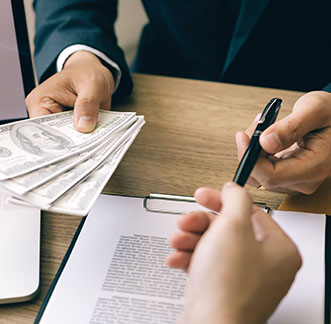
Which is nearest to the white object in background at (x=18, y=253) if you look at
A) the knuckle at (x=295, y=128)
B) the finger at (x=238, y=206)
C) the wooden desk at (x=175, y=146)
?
the wooden desk at (x=175, y=146)

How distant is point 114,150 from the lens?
0.68m

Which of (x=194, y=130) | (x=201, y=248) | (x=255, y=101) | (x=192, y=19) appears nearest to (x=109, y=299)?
(x=201, y=248)

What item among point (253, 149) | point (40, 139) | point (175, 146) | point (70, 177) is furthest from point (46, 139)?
point (253, 149)

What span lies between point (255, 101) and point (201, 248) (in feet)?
2.01

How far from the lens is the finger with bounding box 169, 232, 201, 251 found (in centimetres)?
45

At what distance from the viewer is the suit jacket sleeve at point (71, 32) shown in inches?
36.8

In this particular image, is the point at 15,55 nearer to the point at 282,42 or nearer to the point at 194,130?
the point at 194,130

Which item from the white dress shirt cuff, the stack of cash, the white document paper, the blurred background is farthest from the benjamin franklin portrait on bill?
the blurred background

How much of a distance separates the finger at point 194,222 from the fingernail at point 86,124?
1.09 feet

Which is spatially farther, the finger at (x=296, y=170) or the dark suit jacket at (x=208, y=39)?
the dark suit jacket at (x=208, y=39)

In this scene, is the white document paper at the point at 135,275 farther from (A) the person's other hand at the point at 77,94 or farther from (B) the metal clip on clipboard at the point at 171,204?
(A) the person's other hand at the point at 77,94

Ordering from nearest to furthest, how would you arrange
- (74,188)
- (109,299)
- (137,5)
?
(109,299)
(74,188)
(137,5)

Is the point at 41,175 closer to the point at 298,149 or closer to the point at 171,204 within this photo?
the point at 171,204

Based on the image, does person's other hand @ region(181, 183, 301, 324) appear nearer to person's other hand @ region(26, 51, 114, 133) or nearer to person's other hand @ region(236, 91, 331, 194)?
person's other hand @ region(236, 91, 331, 194)
